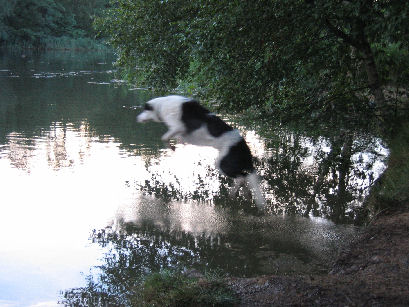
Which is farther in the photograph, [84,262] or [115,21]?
[115,21]

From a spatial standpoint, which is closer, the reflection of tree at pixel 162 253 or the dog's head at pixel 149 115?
the dog's head at pixel 149 115

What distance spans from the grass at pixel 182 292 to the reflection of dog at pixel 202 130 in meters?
1.82

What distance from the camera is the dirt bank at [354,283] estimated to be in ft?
15.9

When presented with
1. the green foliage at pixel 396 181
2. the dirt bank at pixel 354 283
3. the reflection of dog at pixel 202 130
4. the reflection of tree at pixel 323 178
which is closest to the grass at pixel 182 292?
the dirt bank at pixel 354 283

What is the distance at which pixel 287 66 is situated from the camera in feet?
31.1

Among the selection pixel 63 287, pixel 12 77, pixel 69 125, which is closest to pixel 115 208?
pixel 63 287

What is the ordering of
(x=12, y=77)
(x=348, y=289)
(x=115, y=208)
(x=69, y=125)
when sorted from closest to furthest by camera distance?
(x=348, y=289), (x=115, y=208), (x=69, y=125), (x=12, y=77)

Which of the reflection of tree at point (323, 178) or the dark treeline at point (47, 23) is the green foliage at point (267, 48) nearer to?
the reflection of tree at point (323, 178)

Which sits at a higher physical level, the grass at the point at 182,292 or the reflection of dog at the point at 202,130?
the reflection of dog at the point at 202,130

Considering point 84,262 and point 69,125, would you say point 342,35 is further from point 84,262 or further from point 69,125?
point 69,125

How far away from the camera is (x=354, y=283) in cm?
517

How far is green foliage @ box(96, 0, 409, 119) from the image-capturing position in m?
8.12

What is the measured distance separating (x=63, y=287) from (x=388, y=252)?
A: 159 inches

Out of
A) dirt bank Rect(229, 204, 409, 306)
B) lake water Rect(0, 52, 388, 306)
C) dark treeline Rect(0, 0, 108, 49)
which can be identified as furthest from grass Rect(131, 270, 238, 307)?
dark treeline Rect(0, 0, 108, 49)
